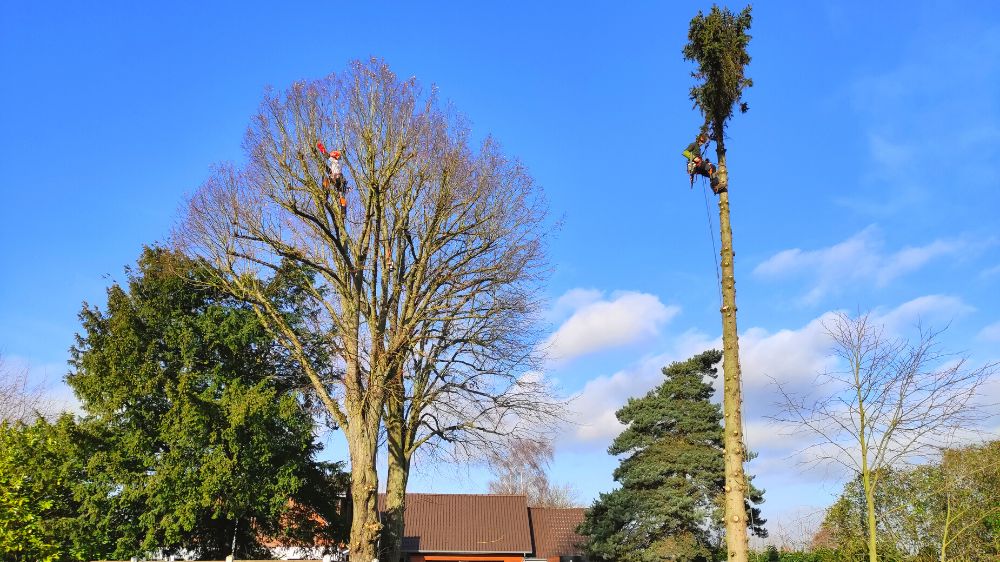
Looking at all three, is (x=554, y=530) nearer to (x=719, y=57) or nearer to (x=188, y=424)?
(x=188, y=424)

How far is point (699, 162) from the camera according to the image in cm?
904

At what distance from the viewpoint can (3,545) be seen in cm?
1454

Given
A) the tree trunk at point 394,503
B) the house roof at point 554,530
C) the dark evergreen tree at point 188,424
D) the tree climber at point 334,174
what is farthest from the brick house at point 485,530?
the tree climber at point 334,174

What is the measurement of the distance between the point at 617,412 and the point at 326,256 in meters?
12.7

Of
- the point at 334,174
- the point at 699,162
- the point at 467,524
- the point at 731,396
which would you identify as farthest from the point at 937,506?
the point at 467,524

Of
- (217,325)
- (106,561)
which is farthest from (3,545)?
(217,325)

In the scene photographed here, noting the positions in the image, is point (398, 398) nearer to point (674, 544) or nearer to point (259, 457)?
point (259, 457)

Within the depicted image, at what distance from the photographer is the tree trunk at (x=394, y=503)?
16.8 meters

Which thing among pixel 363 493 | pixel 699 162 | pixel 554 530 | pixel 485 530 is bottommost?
pixel 554 530

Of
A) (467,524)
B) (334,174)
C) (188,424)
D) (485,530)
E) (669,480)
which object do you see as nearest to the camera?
(334,174)

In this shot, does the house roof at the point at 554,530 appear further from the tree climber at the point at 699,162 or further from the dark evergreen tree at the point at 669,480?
the tree climber at the point at 699,162

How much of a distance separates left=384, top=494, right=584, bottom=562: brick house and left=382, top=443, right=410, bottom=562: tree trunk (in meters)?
18.6

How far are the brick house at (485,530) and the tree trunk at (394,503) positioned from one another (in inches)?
732

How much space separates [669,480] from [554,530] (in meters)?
17.1
